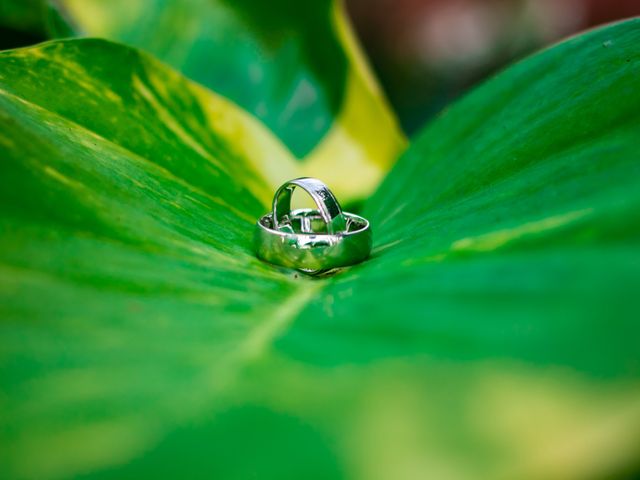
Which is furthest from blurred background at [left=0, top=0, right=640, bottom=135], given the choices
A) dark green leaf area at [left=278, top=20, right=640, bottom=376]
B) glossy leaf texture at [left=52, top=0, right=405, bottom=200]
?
dark green leaf area at [left=278, top=20, right=640, bottom=376]

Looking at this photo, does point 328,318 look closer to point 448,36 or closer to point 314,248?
point 314,248

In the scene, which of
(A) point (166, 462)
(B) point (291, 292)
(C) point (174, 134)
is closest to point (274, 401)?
(A) point (166, 462)

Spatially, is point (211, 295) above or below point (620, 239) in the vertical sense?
below

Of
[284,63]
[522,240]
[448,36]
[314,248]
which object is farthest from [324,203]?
[448,36]

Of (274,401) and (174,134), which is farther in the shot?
(174,134)

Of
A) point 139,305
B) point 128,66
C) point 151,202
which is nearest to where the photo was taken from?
point 139,305

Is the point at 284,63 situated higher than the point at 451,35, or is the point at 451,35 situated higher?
the point at 451,35

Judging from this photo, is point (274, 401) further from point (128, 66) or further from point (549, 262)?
point (128, 66)
